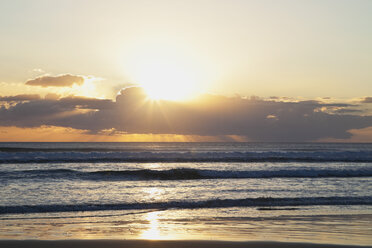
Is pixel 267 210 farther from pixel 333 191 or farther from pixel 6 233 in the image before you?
pixel 6 233

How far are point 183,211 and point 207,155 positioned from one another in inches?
1364

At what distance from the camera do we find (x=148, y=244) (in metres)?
8.78

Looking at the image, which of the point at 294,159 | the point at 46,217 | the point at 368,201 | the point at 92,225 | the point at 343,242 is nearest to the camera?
the point at 343,242

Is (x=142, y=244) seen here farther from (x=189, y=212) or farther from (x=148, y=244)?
(x=189, y=212)

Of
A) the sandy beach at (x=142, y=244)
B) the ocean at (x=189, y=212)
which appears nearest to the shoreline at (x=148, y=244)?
the sandy beach at (x=142, y=244)

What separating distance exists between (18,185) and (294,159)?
33266 mm

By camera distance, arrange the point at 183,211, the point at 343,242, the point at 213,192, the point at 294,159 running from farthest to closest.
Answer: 1. the point at 294,159
2. the point at 213,192
3. the point at 183,211
4. the point at 343,242

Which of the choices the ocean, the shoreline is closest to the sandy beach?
the shoreline

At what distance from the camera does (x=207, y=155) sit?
47.9 meters

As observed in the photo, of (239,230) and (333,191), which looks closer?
(239,230)

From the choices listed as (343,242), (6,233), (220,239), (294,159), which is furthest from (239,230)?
(294,159)

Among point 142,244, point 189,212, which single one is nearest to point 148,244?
point 142,244

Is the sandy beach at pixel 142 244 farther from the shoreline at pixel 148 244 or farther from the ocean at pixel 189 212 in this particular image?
the ocean at pixel 189 212

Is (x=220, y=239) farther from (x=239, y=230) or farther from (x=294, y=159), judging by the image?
(x=294, y=159)
